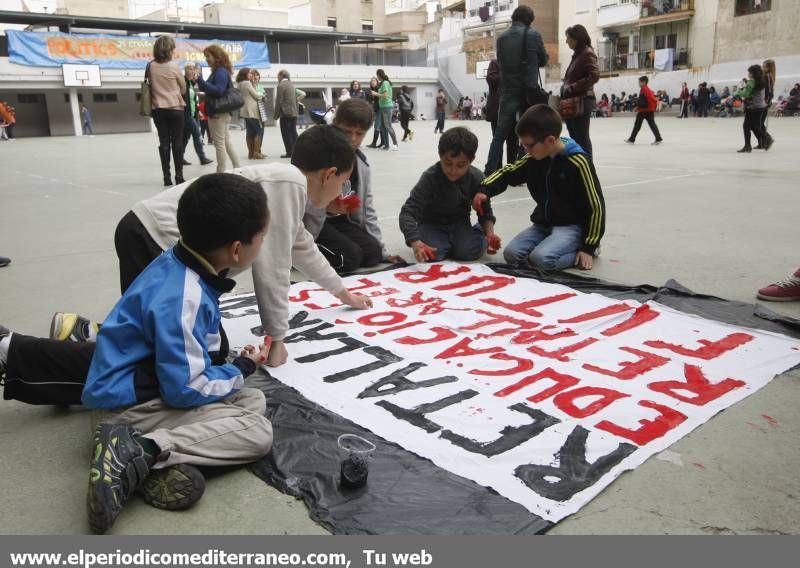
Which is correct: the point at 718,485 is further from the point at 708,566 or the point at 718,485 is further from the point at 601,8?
the point at 601,8

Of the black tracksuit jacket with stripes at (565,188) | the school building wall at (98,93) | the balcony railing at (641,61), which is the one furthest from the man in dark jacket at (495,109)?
the school building wall at (98,93)

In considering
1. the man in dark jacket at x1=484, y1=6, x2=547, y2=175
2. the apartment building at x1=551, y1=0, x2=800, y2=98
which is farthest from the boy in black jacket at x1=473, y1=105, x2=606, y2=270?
the apartment building at x1=551, y1=0, x2=800, y2=98

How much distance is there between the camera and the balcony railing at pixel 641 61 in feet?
102

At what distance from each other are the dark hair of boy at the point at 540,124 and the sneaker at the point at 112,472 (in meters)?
2.86

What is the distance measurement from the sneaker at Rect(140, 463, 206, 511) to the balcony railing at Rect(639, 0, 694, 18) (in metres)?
34.5

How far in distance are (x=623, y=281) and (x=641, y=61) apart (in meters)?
33.2

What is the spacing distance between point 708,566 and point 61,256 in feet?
14.0

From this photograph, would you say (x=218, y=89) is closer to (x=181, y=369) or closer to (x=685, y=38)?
(x=181, y=369)

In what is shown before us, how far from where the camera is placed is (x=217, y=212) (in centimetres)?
177

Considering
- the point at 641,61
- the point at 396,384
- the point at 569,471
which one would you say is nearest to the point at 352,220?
the point at 396,384

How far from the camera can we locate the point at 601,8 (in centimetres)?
3453

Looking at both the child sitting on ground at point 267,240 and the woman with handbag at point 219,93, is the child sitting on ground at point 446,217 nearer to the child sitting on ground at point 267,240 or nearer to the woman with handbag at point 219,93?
the child sitting on ground at point 267,240

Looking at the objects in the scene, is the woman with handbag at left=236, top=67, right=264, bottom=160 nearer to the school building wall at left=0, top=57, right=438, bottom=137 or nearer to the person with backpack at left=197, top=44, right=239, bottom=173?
the person with backpack at left=197, top=44, right=239, bottom=173

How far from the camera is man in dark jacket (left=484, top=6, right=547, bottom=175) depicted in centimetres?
646
